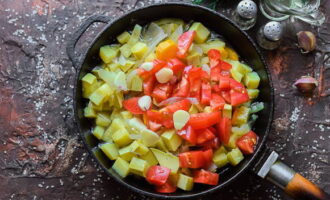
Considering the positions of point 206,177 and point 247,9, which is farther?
point 247,9

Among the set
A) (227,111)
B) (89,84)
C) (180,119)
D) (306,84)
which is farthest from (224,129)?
(89,84)

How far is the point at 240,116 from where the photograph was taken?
7.34 feet

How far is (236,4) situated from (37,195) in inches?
52.2

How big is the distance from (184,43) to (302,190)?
80 centimetres

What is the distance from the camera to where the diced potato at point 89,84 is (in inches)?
88.1

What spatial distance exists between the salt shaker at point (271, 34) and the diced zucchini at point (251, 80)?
19cm

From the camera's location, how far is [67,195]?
2402 millimetres

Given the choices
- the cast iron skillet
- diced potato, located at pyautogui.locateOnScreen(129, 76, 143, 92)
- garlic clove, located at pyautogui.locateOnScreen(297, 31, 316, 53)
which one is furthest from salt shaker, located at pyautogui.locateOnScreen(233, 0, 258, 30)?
diced potato, located at pyautogui.locateOnScreen(129, 76, 143, 92)

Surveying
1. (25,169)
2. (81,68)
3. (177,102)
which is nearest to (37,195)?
(25,169)

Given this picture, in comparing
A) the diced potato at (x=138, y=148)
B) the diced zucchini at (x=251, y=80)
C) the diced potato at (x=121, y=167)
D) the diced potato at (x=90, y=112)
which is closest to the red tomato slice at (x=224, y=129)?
the diced zucchini at (x=251, y=80)

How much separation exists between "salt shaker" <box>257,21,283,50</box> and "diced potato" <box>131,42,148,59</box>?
57 cm

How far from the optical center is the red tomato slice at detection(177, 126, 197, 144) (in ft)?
6.95

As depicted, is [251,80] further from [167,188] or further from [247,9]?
[167,188]

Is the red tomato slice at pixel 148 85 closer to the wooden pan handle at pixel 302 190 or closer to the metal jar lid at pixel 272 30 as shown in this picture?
the metal jar lid at pixel 272 30
